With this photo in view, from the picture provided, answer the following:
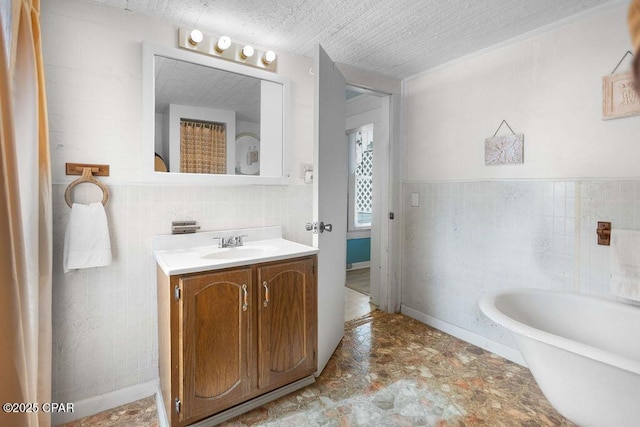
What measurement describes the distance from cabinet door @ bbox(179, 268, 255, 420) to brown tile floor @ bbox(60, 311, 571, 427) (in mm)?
203

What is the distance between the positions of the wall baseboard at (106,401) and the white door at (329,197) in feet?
3.43

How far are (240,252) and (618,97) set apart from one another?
2.38 m

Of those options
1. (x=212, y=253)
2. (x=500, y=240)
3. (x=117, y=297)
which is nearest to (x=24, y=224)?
(x=117, y=297)

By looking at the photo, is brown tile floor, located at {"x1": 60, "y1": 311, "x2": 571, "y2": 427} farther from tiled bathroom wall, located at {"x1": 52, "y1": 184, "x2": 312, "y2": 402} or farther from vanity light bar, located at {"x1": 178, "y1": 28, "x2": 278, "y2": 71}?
vanity light bar, located at {"x1": 178, "y1": 28, "x2": 278, "y2": 71}

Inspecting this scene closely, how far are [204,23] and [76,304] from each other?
5.88 feet

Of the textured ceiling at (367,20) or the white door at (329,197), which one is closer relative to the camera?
the textured ceiling at (367,20)

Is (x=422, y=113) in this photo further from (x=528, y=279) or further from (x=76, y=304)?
(x=76, y=304)

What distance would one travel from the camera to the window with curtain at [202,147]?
1975 mm

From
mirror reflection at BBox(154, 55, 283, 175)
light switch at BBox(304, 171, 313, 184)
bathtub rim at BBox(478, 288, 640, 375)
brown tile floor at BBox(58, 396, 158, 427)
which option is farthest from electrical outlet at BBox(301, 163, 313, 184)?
brown tile floor at BBox(58, 396, 158, 427)

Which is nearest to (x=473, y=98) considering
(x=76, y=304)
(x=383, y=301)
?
(x=383, y=301)

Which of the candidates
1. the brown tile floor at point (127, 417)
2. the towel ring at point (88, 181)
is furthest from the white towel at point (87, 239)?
the brown tile floor at point (127, 417)

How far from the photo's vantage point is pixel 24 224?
1.29 meters

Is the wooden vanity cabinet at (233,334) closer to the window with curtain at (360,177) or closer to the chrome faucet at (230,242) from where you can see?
the chrome faucet at (230,242)

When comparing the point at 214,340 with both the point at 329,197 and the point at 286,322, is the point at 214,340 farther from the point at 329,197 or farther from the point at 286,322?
the point at 329,197
